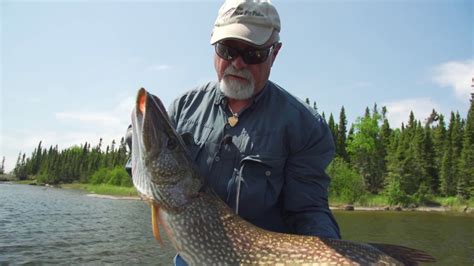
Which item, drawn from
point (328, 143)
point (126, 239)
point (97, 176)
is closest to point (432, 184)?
point (126, 239)

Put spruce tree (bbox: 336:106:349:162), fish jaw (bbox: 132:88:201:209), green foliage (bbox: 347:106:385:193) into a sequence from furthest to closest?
spruce tree (bbox: 336:106:349:162) → green foliage (bbox: 347:106:385:193) → fish jaw (bbox: 132:88:201:209)

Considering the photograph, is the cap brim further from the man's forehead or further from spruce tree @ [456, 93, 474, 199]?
spruce tree @ [456, 93, 474, 199]

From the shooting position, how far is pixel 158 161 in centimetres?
254

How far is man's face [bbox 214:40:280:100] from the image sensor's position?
3.03 metres

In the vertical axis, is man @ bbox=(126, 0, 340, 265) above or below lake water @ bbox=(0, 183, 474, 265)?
above

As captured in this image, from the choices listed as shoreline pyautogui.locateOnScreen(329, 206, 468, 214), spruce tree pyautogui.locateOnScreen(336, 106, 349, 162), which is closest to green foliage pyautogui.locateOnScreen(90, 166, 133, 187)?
spruce tree pyautogui.locateOnScreen(336, 106, 349, 162)

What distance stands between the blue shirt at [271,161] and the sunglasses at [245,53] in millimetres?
291

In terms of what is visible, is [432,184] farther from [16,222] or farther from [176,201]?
[176,201]

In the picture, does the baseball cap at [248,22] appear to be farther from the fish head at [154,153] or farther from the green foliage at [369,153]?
the green foliage at [369,153]

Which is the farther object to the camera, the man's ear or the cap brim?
the man's ear

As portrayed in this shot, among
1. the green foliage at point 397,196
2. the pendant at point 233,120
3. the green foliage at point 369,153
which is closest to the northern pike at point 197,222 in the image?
the pendant at point 233,120

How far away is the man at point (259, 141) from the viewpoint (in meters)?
2.91

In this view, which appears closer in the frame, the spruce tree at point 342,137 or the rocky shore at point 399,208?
the rocky shore at point 399,208

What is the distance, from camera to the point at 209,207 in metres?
2.58
